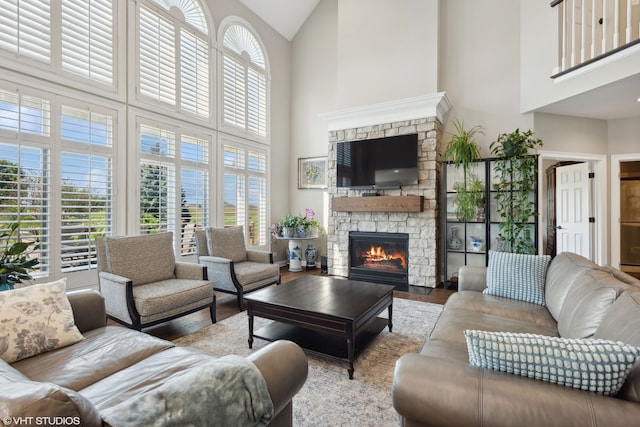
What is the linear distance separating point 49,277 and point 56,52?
230cm

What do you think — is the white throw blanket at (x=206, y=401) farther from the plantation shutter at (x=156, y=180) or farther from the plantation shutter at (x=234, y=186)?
the plantation shutter at (x=234, y=186)

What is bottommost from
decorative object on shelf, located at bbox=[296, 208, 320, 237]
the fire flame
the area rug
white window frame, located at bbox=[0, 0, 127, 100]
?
the area rug

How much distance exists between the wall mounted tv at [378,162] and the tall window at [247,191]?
161 centimetres

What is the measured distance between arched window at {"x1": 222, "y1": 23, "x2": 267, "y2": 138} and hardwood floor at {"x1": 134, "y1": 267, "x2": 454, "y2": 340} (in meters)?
2.94

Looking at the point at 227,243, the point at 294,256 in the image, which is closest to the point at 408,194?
the point at 294,256

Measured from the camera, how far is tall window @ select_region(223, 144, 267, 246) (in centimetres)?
530

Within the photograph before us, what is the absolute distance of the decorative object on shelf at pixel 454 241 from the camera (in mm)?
4719

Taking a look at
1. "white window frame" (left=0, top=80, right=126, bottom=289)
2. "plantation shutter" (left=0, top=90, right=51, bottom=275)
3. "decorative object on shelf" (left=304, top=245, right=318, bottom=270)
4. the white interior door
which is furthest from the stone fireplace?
"plantation shutter" (left=0, top=90, right=51, bottom=275)

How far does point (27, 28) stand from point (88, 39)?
20.4 inches

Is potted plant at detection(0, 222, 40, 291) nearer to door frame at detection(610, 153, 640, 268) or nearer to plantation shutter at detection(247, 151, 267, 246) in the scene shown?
plantation shutter at detection(247, 151, 267, 246)

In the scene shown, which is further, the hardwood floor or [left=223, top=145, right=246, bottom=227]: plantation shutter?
[left=223, top=145, right=246, bottom=227]: plantation shutter

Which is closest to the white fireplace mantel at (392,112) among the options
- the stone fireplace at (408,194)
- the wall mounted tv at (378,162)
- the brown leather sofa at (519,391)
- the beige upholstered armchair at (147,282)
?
the stone fireplace at (408,194)

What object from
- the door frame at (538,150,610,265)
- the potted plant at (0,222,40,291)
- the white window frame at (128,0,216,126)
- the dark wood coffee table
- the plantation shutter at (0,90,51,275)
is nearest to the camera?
the dark wood coffee table

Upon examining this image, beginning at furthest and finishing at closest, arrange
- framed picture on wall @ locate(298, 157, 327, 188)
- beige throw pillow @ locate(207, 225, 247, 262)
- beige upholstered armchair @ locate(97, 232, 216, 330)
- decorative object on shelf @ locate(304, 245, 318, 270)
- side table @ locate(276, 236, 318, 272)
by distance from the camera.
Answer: framed picture on wall @ locate(298, 157, 327, 188)
decorative object on shelf @ locate(304, 245, 318, 270)
side table @ locate(276, 236, 318, 272)
beige throw pillow @ locate(207, 225, 247, 262)
beige upholstered armchair @ locate(97, 232, 216, 330)
